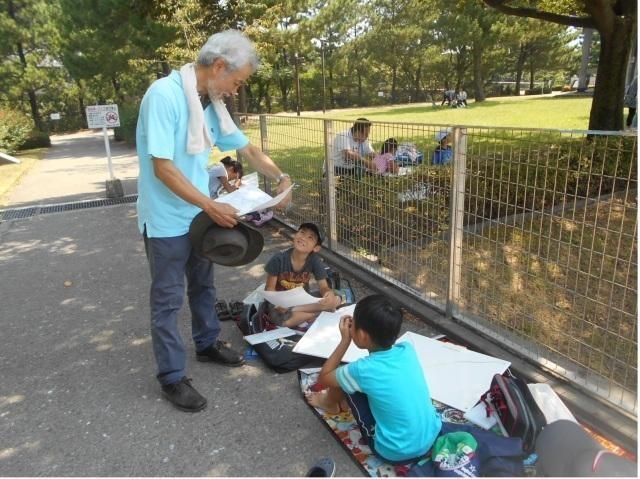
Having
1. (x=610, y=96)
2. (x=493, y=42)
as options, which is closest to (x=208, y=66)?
(x=610, y=96)

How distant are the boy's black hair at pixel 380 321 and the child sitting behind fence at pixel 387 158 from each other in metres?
1.92

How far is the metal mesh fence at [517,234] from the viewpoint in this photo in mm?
2611

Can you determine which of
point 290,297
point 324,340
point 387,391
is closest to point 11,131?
point 290,297

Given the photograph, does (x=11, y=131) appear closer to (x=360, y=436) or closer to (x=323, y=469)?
(x=360, y=436)

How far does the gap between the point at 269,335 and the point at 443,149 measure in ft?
5.72

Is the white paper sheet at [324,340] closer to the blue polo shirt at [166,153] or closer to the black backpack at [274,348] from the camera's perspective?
the black backpack at [274,348]

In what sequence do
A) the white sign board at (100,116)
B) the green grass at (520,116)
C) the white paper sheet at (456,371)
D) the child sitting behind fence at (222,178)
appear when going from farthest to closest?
1. the green grass at (520,116)
2. the white sign board at (100,116)
3. the child sitting behind fence at (222,178)
4. the white paper sheet at (456,371)

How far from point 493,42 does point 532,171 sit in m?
38.0

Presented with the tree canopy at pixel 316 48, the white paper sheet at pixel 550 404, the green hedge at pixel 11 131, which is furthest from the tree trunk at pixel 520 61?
the white paper sheet at pixel 550 404

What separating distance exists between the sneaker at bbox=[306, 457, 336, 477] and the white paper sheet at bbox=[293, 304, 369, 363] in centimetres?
86

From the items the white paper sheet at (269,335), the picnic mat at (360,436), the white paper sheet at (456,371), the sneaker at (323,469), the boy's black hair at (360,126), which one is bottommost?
the picnic mat at (360,436)

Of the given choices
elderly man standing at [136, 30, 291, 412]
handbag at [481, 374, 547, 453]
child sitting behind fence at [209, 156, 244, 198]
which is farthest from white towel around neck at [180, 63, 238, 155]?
child sitting behind fence at [209, 156, 244, 198]

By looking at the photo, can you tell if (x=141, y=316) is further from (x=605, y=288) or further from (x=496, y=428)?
(x=605, y=288)

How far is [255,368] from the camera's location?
126 inches
